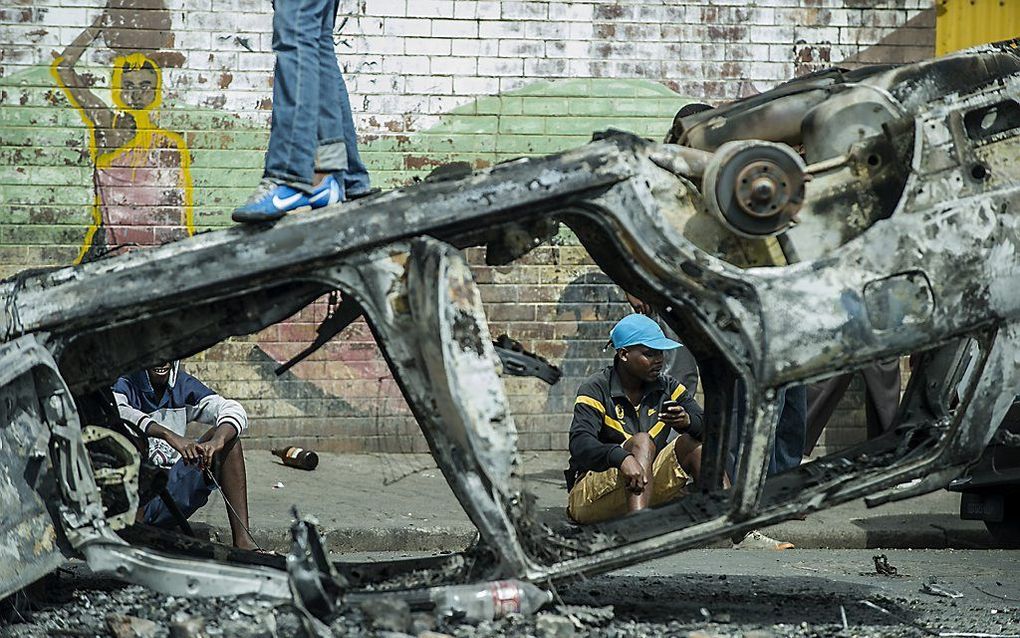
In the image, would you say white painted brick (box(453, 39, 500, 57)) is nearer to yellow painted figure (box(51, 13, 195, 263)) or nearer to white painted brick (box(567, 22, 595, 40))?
white painted brick (box(567, 22, 595, 40))

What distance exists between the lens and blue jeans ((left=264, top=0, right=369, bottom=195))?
14.5ft

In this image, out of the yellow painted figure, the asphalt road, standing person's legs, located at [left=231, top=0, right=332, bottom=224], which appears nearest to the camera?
the asphalt road

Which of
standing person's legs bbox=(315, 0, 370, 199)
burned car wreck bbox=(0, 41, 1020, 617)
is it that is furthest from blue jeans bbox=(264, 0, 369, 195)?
burned car wreck bbox=(0, 41, 1020, 617)

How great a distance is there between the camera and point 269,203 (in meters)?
4.22

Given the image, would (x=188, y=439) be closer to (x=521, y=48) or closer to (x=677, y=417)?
(x=677, y=417)

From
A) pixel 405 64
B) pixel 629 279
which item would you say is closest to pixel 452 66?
pixel 405 64

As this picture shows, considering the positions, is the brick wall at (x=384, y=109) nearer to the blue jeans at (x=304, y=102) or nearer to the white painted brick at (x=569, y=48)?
the white painted brick at (x=569, y=48)

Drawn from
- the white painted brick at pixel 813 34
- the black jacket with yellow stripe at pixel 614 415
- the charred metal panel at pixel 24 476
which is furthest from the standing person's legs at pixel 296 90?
the white painted brick at pixel 813 34

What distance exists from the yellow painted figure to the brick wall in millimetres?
15

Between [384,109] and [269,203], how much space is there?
5.22 m

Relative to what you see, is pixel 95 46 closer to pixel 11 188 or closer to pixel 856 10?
pixel 11 188

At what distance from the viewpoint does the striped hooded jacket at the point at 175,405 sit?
6.45 m

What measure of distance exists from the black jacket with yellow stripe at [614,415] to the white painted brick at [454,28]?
12.2 ft

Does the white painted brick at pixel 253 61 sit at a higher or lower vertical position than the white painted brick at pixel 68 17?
lower
